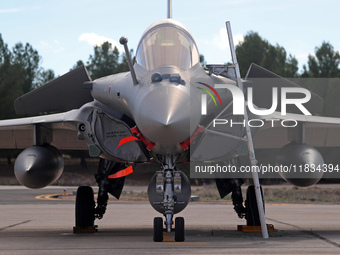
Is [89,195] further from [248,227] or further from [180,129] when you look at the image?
[180,129]

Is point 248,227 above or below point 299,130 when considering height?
below

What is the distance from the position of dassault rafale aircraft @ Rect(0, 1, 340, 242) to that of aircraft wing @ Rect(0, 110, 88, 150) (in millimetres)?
40

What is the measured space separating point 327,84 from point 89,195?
4313cm

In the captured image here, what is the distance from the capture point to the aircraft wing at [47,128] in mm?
11750

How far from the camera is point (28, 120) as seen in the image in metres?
12.5

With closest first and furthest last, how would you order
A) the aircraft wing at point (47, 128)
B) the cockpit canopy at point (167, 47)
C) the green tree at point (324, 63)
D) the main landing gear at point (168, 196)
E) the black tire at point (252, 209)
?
the main landing gear at point (168, 196)
the cockpit canopy at point (167, 47)
the aircraft wing at point (47, 128)
the black tire at point (252, 209)
the green tree at point (324, 63)

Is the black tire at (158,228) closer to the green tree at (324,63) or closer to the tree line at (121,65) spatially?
the tree line at (121,65)

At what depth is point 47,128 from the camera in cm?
1280

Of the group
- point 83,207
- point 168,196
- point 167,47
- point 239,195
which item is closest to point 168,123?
point 168,196

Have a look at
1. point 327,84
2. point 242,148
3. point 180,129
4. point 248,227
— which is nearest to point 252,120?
point 242,148

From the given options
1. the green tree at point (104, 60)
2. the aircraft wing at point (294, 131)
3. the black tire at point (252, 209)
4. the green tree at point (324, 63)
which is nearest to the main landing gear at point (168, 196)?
the aircraft wing at point (294, 131)

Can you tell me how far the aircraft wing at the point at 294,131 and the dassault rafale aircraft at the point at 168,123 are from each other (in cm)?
2

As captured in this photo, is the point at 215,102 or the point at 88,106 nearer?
the point at 215,102

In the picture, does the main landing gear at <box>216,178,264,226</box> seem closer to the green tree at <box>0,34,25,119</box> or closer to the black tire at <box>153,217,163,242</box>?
the black tire at <box>153,217,163,242</box>
